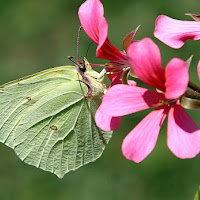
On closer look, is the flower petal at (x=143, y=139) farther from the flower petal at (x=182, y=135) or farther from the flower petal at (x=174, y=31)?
the flower petal at (x=174, y=31)

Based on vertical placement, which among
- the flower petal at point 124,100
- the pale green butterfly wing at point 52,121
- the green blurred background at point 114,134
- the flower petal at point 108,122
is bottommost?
the green blurred background at point 114,134

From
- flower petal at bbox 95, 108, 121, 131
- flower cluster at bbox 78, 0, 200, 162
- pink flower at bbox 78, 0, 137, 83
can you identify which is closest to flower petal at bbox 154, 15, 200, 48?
flower cluster at bbox 78, 0, 200, 162

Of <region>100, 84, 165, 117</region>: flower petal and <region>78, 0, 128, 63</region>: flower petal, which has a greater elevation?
<region>78, 0, 128, 63</region>: flower petal

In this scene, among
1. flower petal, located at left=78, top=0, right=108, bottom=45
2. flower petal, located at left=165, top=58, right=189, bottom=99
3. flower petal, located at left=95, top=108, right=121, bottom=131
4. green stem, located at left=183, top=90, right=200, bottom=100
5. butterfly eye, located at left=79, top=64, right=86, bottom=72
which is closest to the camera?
flower petal, located at left=165, top=58, right=189, bottom=99

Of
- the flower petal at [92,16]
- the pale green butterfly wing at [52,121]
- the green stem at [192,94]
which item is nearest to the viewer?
the green stem at [192,94]

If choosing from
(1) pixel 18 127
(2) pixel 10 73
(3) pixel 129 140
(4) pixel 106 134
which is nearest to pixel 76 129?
(4) pixel 106 134

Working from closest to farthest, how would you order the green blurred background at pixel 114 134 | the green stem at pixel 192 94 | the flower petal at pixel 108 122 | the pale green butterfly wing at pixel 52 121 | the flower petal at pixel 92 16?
1. the green stem at pixel 192 94
2. the flower petal at pixel 92 16
3. the flower petal at pixel 108 122
4. the pale green butterfly wing at pixel 52 121
5. the green blurred background at pixel 114 134

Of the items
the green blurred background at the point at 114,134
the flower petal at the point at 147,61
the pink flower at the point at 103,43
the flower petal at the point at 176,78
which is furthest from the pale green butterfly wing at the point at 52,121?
the green blurred background at the point at 114,134

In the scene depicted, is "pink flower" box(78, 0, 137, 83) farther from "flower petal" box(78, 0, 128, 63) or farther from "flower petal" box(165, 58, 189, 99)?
"flower petal" box(165, 58, 189, 99)
